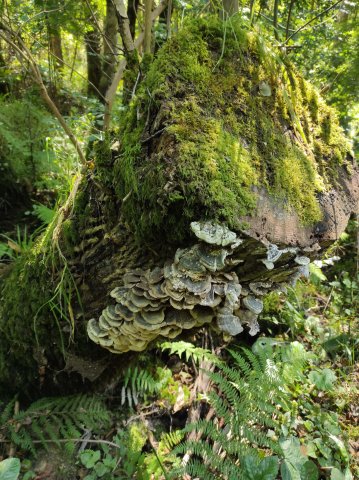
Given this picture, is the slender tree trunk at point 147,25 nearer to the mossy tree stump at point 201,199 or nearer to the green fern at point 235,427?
the mossy tree stump at point 201,199

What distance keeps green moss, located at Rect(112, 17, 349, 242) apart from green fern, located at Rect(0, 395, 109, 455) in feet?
4.64

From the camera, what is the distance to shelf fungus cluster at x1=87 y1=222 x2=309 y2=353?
1577 millimetres

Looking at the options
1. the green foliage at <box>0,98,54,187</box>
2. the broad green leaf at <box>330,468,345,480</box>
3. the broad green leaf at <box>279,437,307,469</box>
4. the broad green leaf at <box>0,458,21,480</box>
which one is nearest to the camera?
the broad green leaf at <box>0,458,21,480</box>

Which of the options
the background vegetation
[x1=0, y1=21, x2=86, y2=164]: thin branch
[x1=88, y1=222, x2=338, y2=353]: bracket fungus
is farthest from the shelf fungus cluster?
[x1=0, y1=21, x2=86, y2=164]: thin branch

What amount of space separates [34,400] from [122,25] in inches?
116

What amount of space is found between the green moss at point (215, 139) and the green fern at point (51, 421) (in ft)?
4.64

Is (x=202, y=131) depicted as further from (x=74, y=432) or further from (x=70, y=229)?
(x=74, y=432)

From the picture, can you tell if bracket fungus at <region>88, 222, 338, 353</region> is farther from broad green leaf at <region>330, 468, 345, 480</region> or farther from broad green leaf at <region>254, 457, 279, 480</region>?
broad green leaf at <region>330, 468, 345, 480</region>

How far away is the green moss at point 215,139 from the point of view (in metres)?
1.63

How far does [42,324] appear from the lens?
2410 mm

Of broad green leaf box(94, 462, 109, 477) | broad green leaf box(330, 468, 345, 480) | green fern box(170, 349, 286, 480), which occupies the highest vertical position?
green fern box(170, 349, 286, 480)

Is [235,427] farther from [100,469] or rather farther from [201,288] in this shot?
[201,288]

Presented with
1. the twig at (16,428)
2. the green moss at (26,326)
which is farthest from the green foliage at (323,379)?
the twig at (16,428)

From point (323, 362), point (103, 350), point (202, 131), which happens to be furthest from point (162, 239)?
point (323, 362)
